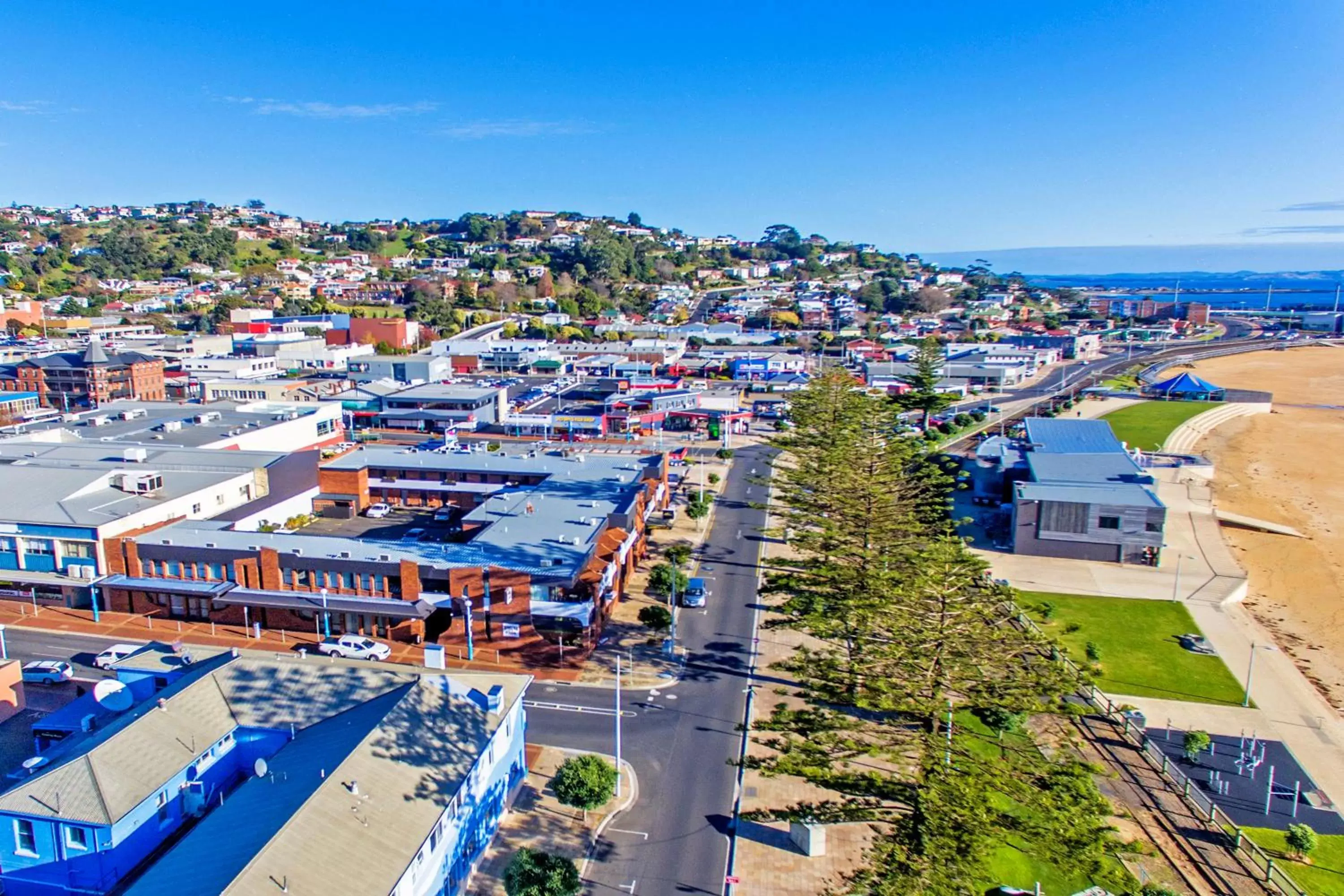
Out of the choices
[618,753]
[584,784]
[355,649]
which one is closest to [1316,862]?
[618,753]

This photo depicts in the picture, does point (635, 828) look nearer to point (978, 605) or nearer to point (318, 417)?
point (978, 605)

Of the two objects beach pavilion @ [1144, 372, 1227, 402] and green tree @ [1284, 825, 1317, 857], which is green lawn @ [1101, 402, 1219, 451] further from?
green tree @ [1284, 825, 1317, 857]

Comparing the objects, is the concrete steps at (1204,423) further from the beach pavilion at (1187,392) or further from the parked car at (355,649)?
the parked car at (355,649)

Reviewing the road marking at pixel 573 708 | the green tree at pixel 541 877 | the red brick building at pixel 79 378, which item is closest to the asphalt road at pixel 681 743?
the road marking at pixel 573 708

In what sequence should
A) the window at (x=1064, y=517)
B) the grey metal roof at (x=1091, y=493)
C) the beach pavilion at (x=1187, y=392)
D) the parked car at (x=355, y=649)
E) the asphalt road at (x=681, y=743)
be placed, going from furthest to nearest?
the beach pavilion at (x=1187, y=392) → the window at (x=1064, y=517) → the grey metal roof at (x=1091, y=493) → the parked car at (x=355, y=649) → the asphalt road at (x=681, y=743)

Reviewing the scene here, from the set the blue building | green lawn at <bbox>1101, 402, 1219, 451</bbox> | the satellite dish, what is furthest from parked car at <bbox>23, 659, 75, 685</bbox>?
green lawn at <bbox>1101, 402, 1219, 451</bbox>

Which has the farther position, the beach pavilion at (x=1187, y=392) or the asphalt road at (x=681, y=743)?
the beach pavilion at (x=1187, y=392)

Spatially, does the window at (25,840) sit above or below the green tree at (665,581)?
above
